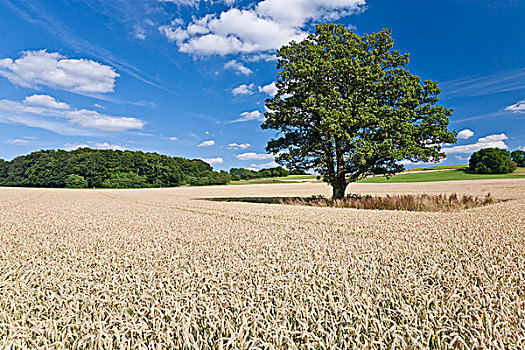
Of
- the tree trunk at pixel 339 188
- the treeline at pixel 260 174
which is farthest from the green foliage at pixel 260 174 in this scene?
the tree trunk at pixel 339 188

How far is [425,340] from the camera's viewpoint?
216 centimetres

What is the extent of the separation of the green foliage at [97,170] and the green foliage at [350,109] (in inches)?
2760

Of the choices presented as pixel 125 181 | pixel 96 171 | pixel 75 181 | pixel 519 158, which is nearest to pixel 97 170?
pixel 96 171

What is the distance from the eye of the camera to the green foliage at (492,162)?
6781 cm

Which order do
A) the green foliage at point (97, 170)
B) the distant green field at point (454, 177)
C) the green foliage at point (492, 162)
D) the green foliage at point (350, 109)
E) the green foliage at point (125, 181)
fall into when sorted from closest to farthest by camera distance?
the green foliage at point (350, 109)
the distant green field at point (454, 177)
the green foliage at point (492, 162)
the green foliage at point (125, 181)
the green foliage at point (97, 170)

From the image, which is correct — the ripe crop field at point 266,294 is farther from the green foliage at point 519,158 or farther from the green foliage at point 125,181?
the green foliage at point 519,158

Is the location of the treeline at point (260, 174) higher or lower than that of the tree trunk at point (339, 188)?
higher

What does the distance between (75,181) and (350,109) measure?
78134 mm

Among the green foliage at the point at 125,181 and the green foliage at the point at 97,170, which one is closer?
the green foliage at the point at 125,181

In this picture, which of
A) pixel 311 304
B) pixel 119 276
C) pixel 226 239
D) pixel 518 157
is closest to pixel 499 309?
pixel 311 304

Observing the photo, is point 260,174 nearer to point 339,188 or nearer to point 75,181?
point 75,181

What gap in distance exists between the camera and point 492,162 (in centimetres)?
6819

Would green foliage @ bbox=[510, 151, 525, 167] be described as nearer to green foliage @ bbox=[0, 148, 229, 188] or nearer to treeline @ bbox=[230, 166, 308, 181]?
treeline @ bbox=[230, 166, 308, 181]

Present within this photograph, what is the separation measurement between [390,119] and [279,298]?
55.3ft
